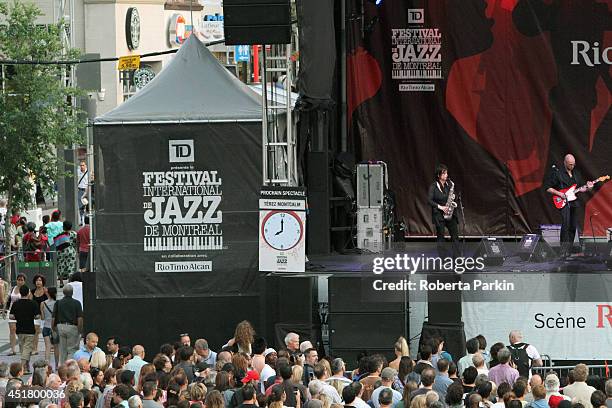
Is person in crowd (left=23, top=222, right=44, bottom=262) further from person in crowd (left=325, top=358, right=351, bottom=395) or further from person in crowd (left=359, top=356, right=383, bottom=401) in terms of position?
person in crowd (left=325, top=358, right=351, bottom=395)

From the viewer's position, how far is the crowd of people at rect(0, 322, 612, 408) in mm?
12914

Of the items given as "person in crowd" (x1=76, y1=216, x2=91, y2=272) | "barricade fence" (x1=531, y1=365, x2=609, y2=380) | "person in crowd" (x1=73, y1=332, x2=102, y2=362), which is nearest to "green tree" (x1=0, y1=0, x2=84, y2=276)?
"person in crowd" (x1=76, y1=216, x2=91, y2=272)

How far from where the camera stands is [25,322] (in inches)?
845

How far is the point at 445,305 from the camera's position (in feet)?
63.1

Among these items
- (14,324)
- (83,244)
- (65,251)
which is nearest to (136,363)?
(14,324)

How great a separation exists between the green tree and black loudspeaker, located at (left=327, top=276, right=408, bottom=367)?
436 inches

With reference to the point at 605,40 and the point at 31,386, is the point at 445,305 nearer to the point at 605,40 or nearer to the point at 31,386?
the point at 31,386

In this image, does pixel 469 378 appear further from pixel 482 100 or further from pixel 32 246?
pixel 32 246

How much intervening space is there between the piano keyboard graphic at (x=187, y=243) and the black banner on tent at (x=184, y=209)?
1cm

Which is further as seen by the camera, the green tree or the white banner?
the green tree

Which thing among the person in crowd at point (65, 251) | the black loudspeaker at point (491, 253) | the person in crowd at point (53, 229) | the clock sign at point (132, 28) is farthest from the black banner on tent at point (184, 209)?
the clock sign at point (132, 28)

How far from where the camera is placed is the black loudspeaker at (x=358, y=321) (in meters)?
19.3

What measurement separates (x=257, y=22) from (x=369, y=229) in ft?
14.4

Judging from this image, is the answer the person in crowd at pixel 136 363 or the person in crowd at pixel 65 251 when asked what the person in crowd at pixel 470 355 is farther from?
the person in crowd at pixel 65 251
